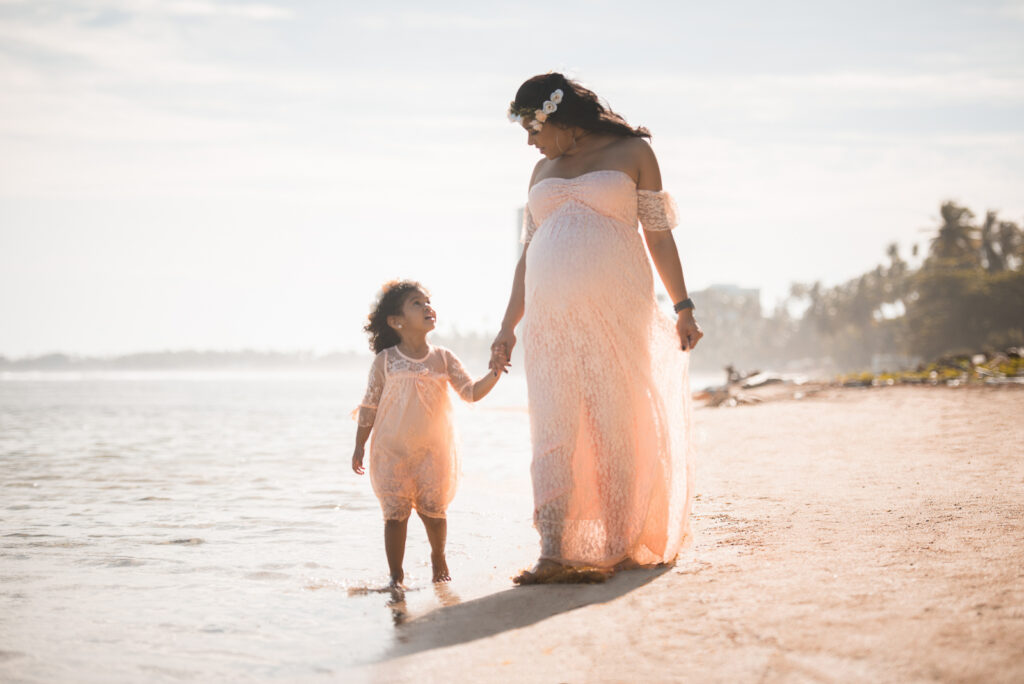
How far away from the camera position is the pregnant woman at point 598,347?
13.2 feet

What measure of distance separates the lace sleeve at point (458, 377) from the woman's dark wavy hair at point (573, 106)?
1259mm

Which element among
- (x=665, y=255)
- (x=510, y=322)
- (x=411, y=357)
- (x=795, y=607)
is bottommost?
(x=795, y=607)

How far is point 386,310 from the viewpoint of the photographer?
183 inches

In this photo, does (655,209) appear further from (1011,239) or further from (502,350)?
(1011,239)

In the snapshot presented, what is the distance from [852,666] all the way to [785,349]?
153 m

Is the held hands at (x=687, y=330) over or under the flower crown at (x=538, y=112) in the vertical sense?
under

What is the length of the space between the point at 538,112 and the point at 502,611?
2.11m

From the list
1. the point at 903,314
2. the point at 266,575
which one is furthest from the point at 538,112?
the point at 903,314

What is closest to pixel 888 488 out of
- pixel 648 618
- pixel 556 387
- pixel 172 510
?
pixel 556 387

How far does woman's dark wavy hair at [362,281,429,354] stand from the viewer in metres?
4.64

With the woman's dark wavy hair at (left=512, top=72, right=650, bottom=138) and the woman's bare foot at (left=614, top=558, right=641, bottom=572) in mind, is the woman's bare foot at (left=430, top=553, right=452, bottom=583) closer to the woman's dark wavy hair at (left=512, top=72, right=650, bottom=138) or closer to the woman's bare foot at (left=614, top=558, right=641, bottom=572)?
the woman's bare foot at (left=614, top=558, right=641, bottom=572)

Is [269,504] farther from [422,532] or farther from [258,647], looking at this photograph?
[258,647]

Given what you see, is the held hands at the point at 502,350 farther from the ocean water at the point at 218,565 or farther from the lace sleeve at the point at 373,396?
the ocean water at the point at 218,565

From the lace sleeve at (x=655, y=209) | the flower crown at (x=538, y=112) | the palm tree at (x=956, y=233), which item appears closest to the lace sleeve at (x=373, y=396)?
the flower crown at (x=538, y=112)
